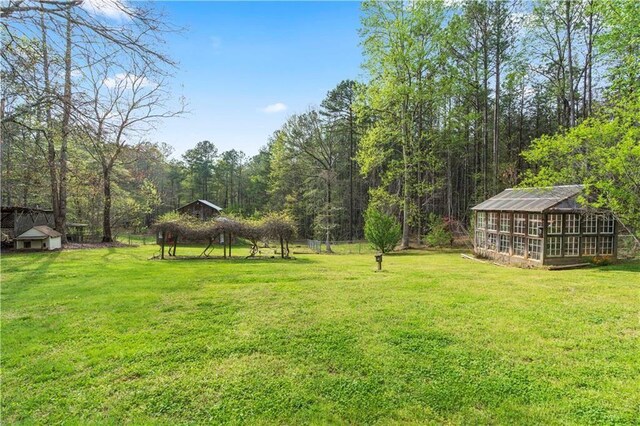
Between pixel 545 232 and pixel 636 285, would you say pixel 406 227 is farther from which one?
pixel 636 285

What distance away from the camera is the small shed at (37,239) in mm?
14805

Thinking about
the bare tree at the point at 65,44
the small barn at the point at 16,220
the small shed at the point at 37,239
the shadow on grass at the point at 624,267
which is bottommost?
the shadow on grass at the point at 624,267

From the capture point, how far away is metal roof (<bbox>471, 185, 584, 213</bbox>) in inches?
507

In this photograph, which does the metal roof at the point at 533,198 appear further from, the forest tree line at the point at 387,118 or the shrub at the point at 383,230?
the shrub at the point at 383,230

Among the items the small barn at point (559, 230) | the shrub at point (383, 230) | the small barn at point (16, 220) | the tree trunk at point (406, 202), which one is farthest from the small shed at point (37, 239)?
the small barn at point (559, 230)

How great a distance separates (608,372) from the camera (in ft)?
13.0

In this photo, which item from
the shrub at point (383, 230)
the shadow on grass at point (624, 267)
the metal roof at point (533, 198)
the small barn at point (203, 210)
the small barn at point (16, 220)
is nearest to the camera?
the shadow on grass at point (624, 267)

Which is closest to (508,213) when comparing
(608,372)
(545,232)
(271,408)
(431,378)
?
(545,232)

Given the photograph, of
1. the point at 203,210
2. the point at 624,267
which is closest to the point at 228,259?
the point at 624,267

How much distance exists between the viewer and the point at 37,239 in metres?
15.1

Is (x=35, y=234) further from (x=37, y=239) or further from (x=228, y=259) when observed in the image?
(x=228, y=259)

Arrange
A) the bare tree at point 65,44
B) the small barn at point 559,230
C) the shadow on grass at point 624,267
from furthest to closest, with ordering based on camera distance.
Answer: the small barn at point 559,230, the shadow on grass at point 624,267, the bare tree at point 65,44

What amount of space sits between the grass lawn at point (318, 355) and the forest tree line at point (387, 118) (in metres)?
2.39

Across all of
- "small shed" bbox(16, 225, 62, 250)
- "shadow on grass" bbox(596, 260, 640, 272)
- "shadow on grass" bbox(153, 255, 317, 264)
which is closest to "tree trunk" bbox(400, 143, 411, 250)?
"shadow on grass" bbox(153, 255, 317, 264)
